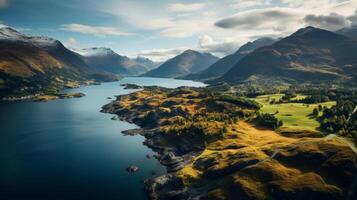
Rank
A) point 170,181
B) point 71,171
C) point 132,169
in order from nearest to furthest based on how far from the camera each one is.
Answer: point 170,181 → point 71,171 → point 132,169

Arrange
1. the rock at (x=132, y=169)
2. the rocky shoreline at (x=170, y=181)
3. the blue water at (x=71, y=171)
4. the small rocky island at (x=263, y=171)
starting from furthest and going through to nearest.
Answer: the rock at (x=132, y=169), the rocky shoreline at (x=170, y=181), the blue water at (x=71, y=171), the small rocky island at (x=263, y=171)

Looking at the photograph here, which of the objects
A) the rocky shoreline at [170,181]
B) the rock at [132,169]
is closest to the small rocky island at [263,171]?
the rocky shoreline at [170,181]

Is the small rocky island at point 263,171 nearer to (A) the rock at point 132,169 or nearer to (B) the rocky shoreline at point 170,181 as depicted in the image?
(B) the rocky shoreline at point 170,181

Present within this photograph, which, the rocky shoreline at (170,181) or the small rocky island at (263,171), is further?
the rocky shoreline at (170,181)

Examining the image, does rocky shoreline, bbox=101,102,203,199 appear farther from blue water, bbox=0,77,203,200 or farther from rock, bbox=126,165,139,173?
rock, bbox=126,165,139,173

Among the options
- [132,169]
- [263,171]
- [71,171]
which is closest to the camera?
[263,171]

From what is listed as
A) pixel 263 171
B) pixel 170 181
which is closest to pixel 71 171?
pixel 170 181

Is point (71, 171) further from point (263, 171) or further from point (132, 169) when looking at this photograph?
point (263, 171)

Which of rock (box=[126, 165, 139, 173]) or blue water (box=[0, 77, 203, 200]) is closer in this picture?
blue water (box=[0, 77, 203, 200])

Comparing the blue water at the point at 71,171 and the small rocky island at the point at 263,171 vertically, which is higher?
the small rocky island at the point at 263,171

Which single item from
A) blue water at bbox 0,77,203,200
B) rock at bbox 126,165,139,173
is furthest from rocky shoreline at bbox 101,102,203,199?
rock at bbox 126,165,139,173

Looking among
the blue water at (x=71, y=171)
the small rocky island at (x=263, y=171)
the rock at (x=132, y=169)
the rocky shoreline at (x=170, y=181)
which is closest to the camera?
the small rocky island at (x=263, y=171)

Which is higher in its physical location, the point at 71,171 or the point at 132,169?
the point at 71,171
